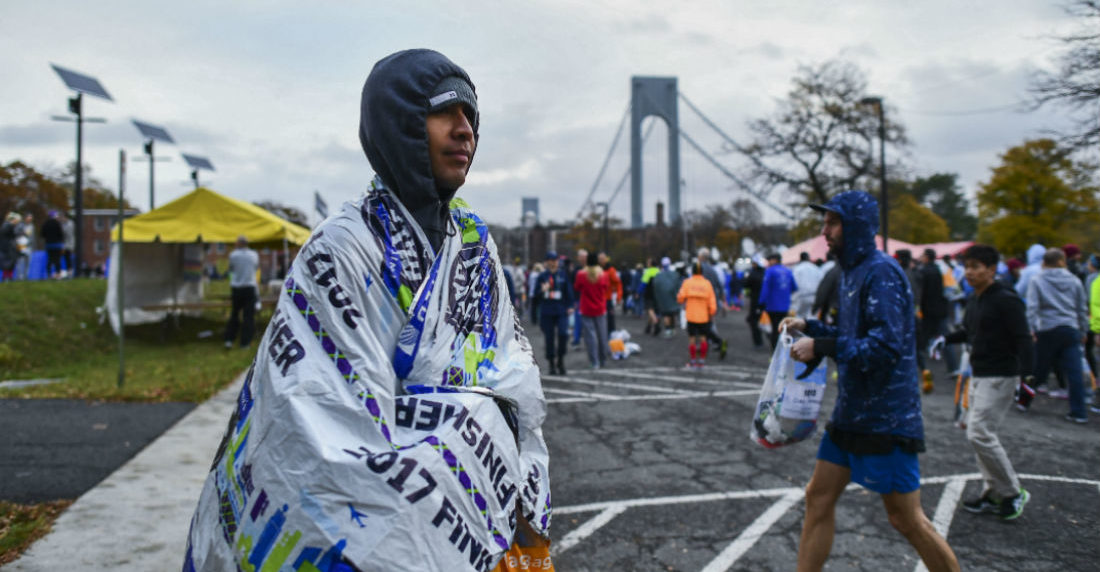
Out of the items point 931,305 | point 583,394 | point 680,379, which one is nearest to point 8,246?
point 583,394

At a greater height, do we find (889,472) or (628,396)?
(889,472)

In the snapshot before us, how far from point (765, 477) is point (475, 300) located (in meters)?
4.15

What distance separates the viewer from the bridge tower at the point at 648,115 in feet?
210

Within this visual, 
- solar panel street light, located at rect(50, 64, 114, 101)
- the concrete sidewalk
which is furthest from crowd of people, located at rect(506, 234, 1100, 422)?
solar panel street light, located at rect(50, 64, 114, 101)

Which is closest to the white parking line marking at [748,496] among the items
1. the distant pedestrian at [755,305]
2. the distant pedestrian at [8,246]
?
the distant pedestrian at [755,305]

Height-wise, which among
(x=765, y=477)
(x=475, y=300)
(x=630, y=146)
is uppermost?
(x=630, y=146)

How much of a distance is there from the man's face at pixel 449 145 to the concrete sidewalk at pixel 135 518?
2958 mm

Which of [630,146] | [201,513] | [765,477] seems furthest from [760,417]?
[630,146]

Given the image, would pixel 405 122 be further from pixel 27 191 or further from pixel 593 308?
pixel 27 191

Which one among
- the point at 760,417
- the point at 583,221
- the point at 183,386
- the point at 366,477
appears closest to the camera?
the point at 366,477

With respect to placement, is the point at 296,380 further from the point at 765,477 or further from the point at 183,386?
the point at 183,386

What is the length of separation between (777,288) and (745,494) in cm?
779

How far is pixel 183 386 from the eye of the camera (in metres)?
8.11

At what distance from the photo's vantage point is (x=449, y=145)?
1.50 meters
